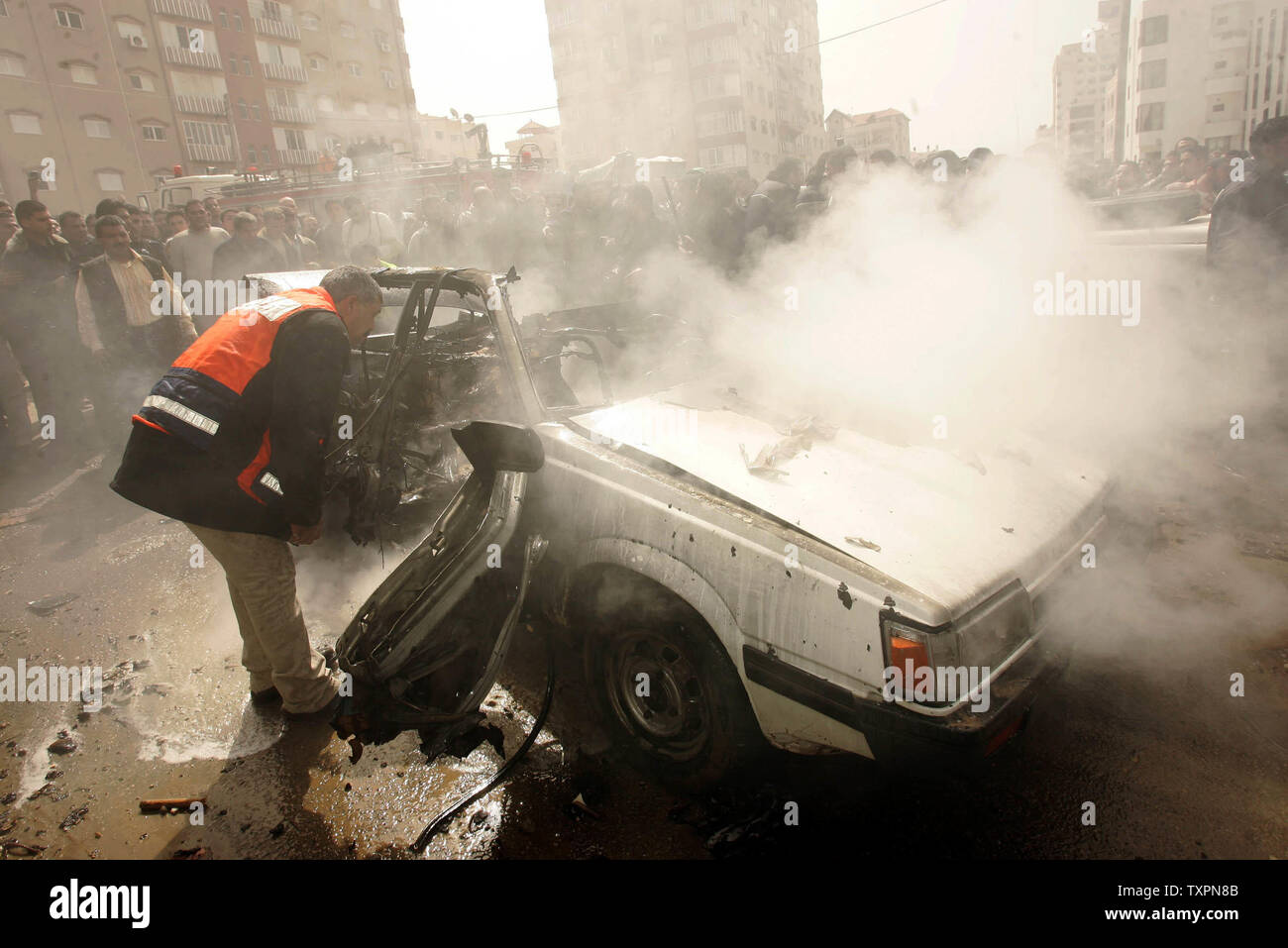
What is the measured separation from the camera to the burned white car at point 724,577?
1.89 metres

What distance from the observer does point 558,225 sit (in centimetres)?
810

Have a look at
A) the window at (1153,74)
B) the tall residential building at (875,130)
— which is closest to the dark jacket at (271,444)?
the window at (1153,74)

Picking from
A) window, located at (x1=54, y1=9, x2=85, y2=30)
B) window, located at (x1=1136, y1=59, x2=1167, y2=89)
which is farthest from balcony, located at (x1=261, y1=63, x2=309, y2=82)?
window, located at (x1=1136, y1=59, x2=1167, y2=89)

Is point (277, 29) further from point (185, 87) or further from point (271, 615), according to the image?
point (271, 615)

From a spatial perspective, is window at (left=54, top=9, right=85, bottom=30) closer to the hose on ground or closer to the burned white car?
the burned white car

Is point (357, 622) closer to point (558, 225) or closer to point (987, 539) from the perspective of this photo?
point (987, 539)

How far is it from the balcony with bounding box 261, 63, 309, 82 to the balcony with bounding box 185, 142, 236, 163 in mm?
5466

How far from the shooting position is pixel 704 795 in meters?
2.38

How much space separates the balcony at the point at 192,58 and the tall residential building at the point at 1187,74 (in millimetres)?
44883

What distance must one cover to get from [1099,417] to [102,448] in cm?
953

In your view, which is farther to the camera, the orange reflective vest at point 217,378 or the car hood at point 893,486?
the orange reflective vest at point 217,378

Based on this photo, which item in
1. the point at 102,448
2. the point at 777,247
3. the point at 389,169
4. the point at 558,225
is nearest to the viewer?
the point at 777,247

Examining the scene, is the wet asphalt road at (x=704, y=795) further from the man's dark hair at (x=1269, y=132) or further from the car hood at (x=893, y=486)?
the man's dark hair at (x=1269, y=132)
